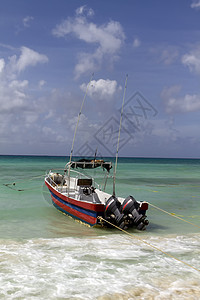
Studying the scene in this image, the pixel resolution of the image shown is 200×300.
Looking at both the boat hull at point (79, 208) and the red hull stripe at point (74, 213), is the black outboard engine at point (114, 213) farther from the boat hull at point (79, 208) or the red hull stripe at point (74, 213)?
the red hull stripe at point (74, 213)

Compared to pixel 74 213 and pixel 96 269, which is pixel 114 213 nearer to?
pixel 74 213

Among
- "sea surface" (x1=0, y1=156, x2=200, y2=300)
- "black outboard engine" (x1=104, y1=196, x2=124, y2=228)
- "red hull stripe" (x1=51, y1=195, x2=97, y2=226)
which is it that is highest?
"black outboard engine" (x1=104, y1=196, x2=124, y2=228)

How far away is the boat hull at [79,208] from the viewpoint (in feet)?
34.1

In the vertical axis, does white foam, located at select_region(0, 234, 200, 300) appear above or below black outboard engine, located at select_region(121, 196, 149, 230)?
below

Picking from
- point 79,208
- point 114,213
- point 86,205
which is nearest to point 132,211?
point 114,213

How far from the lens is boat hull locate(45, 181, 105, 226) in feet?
34.1

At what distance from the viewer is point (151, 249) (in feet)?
28.8

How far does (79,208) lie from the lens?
11.4m

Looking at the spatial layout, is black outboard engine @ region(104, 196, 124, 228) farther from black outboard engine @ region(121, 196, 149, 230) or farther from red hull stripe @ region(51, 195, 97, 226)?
red hull stripe @ region(51, 195, 97, 226)

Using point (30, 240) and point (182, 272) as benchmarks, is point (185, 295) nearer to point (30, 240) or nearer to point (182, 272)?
point (182, 272)

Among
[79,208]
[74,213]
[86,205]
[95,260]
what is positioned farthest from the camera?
[74,213]

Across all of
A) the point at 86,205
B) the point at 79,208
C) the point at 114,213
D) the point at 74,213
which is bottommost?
the point at 74,213

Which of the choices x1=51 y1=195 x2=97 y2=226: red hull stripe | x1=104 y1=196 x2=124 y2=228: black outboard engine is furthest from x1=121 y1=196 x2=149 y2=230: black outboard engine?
x1=51 y1=195 x2=97 y2=226: red hull stripe

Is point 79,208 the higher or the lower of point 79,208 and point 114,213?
the lower
